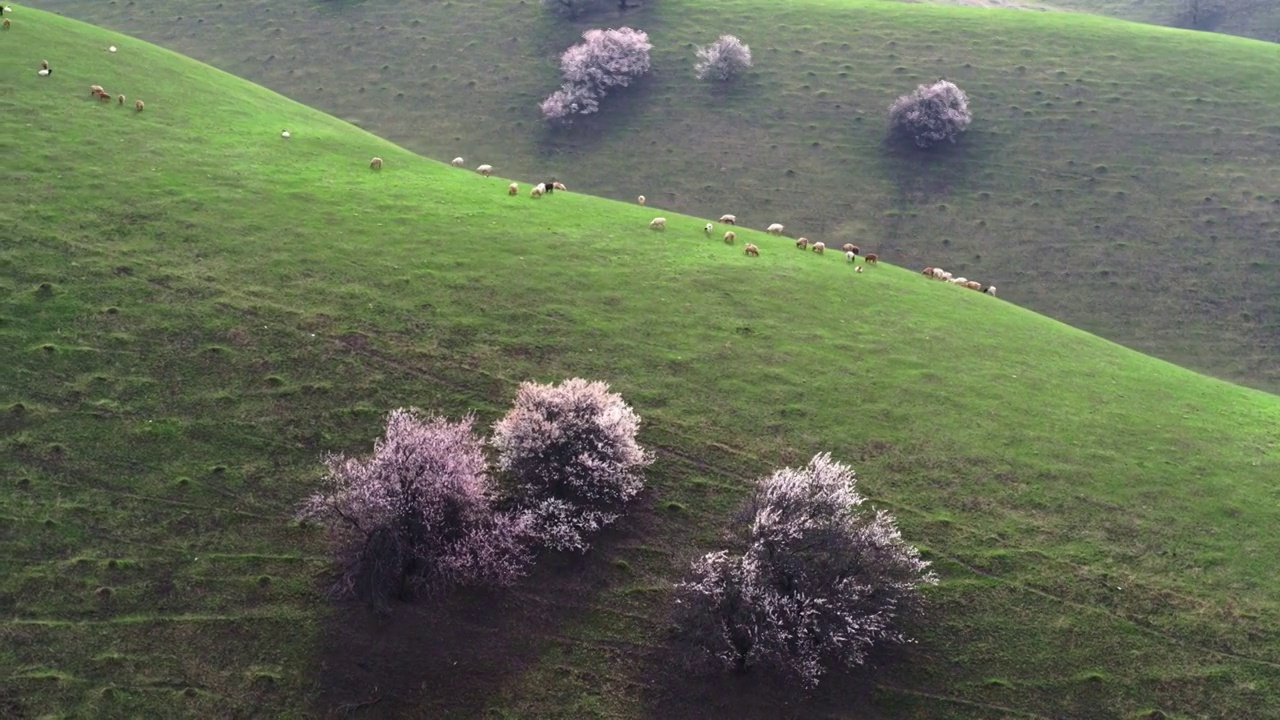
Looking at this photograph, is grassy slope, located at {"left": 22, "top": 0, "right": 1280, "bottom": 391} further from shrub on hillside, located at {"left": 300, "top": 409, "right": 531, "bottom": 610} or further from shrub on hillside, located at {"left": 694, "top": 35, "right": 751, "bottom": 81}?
shrub on hillside, located at {"left": 300, "top": 409, "right": 531, "bottom": 610}

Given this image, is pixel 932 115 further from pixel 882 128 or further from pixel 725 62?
pixel 725 62

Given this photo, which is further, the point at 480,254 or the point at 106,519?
the point at 480,254

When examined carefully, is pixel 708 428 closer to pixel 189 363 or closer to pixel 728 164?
pixel 189 363

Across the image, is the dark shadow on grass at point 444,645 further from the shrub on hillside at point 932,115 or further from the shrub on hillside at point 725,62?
the shrub on hillside at point 725,62

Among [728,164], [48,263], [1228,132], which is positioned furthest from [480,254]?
[1228,132]

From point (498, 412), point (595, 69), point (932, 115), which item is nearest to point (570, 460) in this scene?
point (498, 412)

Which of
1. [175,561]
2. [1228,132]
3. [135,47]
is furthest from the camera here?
[1228,132]

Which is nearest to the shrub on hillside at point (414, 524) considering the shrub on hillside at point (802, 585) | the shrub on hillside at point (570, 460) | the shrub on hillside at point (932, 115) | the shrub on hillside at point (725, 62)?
the shrub on hillside at point (570, 460)
